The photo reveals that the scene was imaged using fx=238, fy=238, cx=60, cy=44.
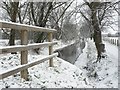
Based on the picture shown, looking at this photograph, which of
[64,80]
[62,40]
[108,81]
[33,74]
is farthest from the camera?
[62,40]

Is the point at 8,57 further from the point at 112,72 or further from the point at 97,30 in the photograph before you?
the point at 97,30

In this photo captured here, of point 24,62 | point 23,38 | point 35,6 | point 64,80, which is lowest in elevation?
point 64,80

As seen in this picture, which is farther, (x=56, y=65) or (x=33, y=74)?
(x=56, y=65)

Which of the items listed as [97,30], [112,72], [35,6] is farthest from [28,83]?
[97,30]

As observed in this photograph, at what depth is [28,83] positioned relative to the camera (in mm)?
5734

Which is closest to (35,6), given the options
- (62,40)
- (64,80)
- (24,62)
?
(64,80)

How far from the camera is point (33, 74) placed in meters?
6.70

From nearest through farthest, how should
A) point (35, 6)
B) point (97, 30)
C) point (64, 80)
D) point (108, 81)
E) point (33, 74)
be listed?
point (33, 74) → point (64, 80) → point (108, 81) → point (35, 6) → point (97, 30)

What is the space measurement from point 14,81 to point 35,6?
32.5 ft

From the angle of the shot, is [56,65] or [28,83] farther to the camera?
[56,65]

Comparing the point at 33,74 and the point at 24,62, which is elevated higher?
the point at 24,62

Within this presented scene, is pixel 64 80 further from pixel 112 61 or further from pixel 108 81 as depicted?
pixel 112 61

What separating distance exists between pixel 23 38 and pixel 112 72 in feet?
27.6

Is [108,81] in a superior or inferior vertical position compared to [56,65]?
inferior
